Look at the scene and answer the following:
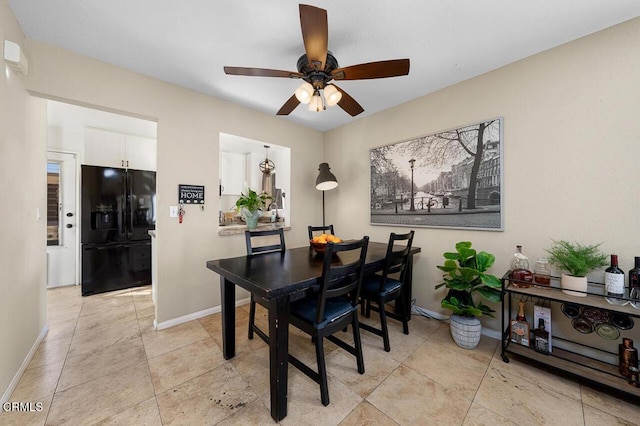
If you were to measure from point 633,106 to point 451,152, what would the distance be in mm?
1153

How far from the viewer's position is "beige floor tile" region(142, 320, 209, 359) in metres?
2.01

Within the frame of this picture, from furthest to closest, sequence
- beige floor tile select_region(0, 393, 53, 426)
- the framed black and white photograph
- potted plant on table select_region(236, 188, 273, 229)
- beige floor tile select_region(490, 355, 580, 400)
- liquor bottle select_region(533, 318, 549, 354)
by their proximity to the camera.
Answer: potted plant on table select_region(236, 188, 273, 229)
the framed black and white photograph
liquor bottle select_region(533, 318, 549, 354)
beige floor tile select_region(490, 355, 580, 400)
beige floor tile select_region(0, 393, 53, 426)

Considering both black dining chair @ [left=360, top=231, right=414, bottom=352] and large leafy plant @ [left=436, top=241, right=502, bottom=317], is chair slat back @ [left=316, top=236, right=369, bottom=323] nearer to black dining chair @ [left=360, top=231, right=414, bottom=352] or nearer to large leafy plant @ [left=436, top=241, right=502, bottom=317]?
black dining chair @ [left=360, top=231, right=414, bottom=352]

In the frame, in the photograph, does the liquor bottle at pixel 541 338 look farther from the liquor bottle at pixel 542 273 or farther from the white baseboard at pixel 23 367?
the white baseboard at pixel 23 367

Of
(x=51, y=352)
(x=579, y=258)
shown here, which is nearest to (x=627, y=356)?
(x=579, y=258)

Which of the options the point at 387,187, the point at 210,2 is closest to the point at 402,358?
the point at 387,187

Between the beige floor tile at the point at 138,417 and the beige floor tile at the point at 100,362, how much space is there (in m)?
0.53

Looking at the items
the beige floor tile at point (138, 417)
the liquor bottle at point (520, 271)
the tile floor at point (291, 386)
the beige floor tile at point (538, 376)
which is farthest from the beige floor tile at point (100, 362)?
the liquor bottle at point (520, 271)

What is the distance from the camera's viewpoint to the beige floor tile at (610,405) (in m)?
1.35

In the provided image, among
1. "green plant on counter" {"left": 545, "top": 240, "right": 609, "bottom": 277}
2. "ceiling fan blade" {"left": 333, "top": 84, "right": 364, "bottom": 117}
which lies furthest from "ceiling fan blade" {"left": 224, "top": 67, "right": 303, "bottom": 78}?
"green plant on counter" {"left": 545, "top": 240, "right": 609, "bottom": 277}

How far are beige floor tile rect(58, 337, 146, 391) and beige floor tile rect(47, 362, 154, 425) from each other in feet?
0.25

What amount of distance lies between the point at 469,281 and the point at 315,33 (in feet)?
7.18

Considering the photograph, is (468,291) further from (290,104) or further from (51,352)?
(51,352)

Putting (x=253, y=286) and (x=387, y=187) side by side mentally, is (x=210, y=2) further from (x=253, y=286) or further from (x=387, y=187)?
(x=387, y=187)
